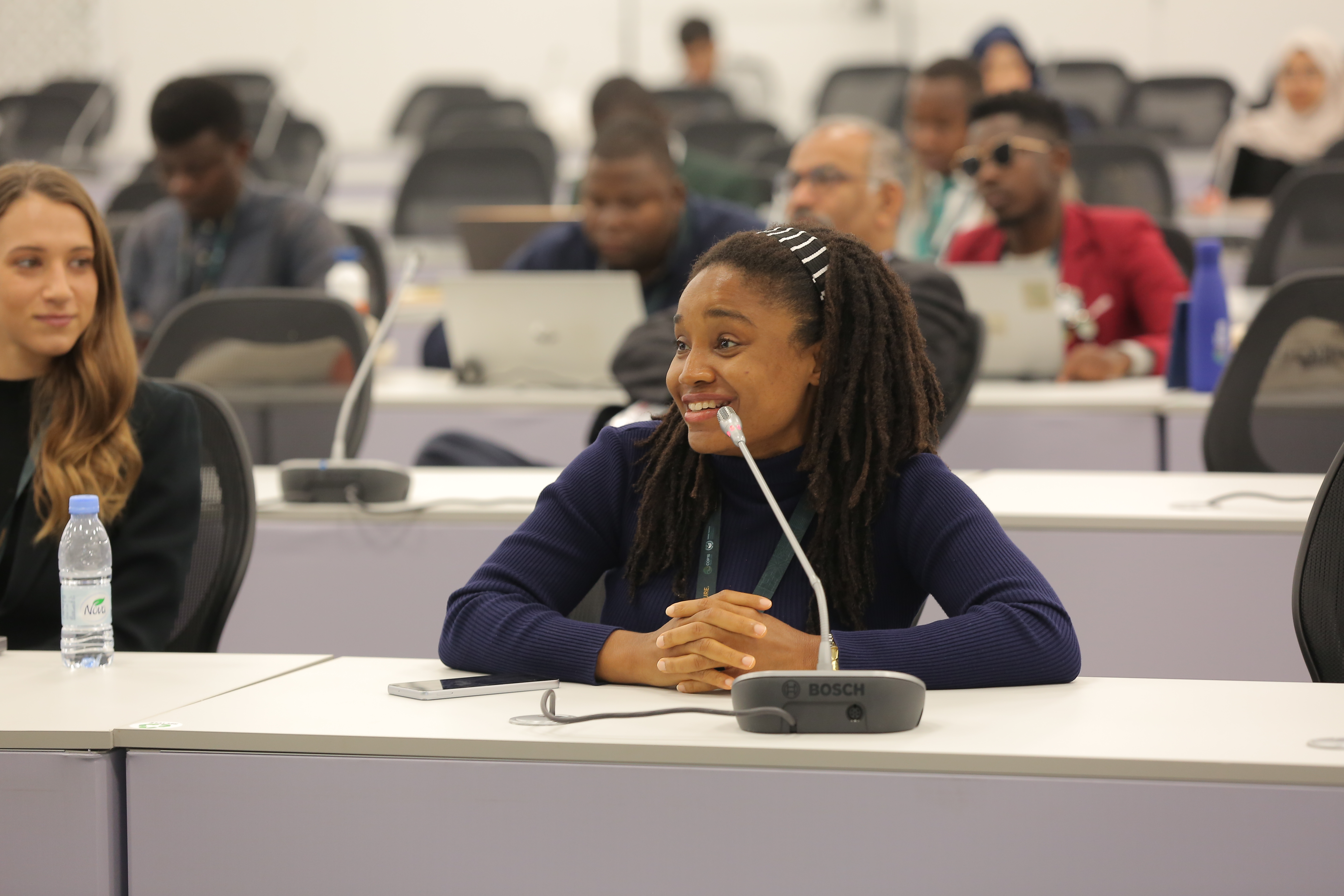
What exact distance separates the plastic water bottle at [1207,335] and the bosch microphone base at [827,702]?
6.56 feet

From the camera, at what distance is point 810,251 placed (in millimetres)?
1562

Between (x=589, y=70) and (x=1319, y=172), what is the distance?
19.8ft

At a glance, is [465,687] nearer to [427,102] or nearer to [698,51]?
[698,51]

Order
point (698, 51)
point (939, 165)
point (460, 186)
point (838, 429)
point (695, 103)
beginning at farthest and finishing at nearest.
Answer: point (698, 51)
point (695, 103)
point (460, 186)
point (939, 165)
point (838, 429)

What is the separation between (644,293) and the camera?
11.6 ft

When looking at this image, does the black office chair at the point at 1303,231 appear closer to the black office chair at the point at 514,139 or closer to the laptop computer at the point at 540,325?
the laptop computer at the point at 540,325

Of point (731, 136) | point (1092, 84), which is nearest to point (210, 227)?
point (731, 136)

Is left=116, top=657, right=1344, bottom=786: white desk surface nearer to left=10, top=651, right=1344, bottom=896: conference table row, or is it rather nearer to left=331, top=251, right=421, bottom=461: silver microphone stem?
left=10, top=651, right=1344, bottom=896: conference table row

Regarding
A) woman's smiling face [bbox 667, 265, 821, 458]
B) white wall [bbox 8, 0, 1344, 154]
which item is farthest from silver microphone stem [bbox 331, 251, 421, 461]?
white wall [bbox 8, 0, 1344, 154]

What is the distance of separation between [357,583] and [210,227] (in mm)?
1916

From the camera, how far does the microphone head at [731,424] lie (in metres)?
1.38

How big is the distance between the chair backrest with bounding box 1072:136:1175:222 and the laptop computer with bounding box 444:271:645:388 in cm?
230

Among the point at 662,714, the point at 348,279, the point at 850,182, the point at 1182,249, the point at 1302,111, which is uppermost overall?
the point at 1302,111

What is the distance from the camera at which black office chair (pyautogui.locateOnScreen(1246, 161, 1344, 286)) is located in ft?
12.9
